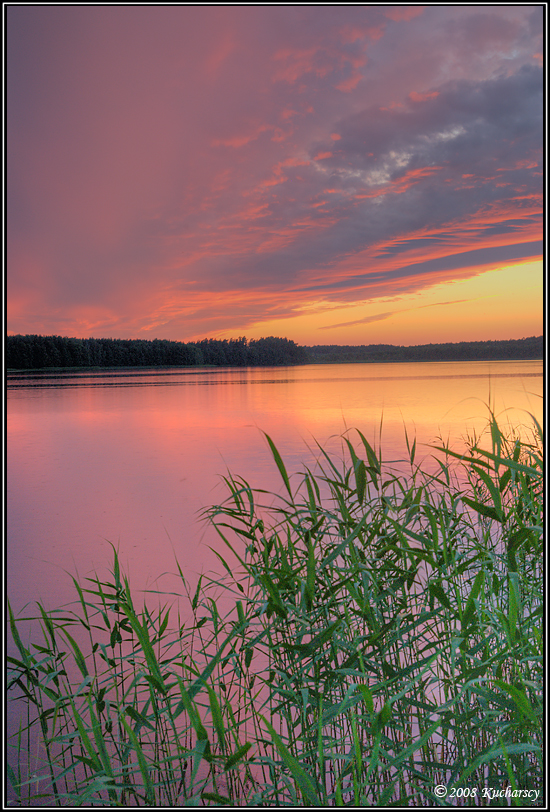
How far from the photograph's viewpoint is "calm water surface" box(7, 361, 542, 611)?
189 inches

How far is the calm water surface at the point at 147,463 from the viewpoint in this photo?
15.7 feet

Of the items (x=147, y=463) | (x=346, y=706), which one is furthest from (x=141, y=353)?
(x=346, y=706)

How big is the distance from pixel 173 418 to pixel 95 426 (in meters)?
2.28

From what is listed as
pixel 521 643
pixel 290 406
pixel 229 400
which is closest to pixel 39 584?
pixel 521 643

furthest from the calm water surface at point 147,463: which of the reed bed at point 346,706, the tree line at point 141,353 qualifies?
the tree line at point 141,353

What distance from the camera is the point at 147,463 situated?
884cm

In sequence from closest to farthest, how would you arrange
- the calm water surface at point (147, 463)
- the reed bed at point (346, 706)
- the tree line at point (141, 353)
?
1. the reed bed at point (346, 706)
2. the calm water surface at point (147, 463)
3. the tree line at point (141, 353)

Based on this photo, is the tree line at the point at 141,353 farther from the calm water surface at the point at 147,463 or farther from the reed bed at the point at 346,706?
the reed bed at the point at 346,706

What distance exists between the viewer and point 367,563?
2.41 m

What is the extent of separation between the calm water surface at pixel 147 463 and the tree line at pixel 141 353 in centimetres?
1513

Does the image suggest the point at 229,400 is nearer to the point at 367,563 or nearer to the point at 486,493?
the point at 486,493

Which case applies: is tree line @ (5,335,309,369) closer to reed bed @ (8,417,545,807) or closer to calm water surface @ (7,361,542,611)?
calm water surface @ (7,361,542,611)
